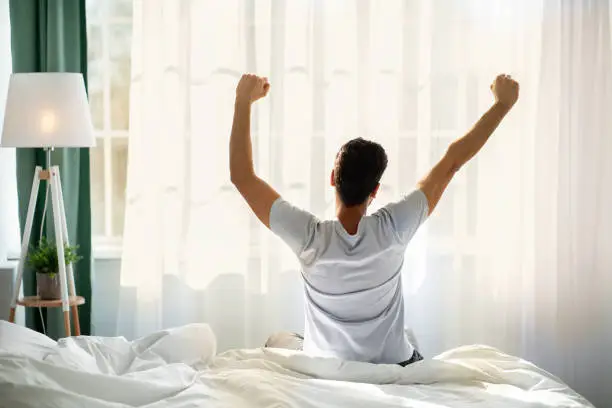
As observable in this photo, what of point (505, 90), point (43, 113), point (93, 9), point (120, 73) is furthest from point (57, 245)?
point (505, 90)

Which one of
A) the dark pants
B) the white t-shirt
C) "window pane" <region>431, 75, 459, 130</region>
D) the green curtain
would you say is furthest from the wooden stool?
"window pane" <region>431, 75, 459, 130</region>

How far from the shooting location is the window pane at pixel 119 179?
15.5 ft

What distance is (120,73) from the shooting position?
471cm

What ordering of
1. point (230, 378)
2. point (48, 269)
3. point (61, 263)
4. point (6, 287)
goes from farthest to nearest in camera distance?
point (6, 287)
point (48, 269)
point (61, 263)
point (230, 378)

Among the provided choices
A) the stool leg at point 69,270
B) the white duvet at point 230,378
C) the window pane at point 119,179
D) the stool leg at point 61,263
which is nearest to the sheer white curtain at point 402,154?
the window pane at point 119,179

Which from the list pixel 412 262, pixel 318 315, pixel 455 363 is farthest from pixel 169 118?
pixel 455 363

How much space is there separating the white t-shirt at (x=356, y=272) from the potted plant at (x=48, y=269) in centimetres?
185

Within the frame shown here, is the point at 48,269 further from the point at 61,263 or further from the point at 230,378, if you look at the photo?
the point at 230,378

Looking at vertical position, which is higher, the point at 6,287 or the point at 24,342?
the point at 24,342

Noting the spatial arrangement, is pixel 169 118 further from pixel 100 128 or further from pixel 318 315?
pixel 318 315

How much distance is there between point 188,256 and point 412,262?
3.64ft

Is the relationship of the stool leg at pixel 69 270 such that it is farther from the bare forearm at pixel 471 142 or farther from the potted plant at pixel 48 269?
the bare forearm at pixel 471 142

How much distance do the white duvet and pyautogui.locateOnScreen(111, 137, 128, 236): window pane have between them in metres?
2.28

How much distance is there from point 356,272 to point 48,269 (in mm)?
2044
